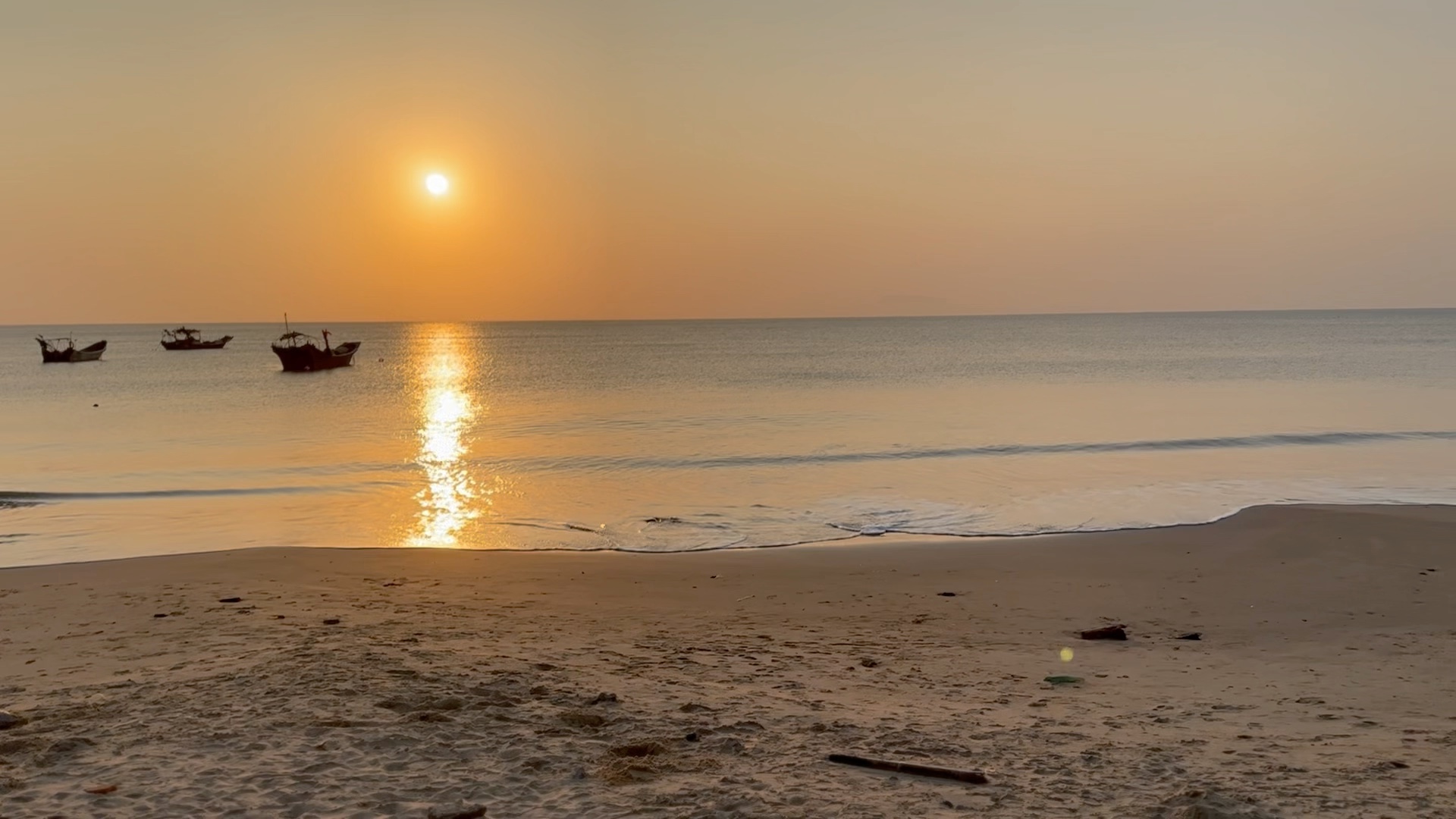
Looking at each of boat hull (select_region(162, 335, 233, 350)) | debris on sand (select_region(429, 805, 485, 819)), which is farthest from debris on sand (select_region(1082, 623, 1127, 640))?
boat hull (select_region(162, 335, 233, 350))

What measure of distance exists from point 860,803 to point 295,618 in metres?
6.60

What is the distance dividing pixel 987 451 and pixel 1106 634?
794 inches

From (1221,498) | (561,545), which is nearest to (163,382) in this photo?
(561,545)

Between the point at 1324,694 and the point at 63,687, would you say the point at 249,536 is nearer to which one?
the point at 63,687

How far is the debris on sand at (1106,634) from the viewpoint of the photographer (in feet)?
32.4

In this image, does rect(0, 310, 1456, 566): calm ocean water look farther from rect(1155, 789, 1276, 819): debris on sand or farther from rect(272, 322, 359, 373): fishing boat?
A: rect(1155, 789, 1276, 819): debris on sand

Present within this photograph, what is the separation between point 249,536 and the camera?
17.6 metres

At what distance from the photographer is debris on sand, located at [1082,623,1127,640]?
987cm

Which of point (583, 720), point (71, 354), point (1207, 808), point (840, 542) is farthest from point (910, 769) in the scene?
point (71, 354)

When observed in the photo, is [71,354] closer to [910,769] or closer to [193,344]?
[193,344]

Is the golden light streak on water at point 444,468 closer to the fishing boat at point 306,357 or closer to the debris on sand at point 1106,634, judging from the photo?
the debris on sand at point 1106,634

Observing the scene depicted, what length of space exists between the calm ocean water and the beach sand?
14.6 ft

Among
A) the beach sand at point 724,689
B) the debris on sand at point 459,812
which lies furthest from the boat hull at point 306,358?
the debris on sand at point 459,812

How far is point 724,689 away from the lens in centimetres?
776
